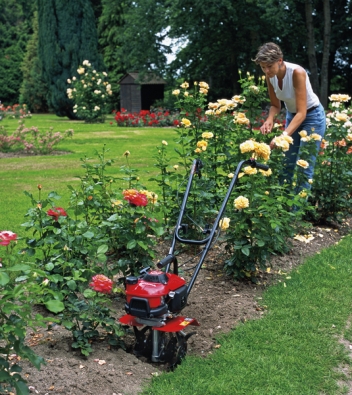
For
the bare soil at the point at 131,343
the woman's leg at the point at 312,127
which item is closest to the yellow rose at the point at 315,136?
the woman's leg at the point at 312,127

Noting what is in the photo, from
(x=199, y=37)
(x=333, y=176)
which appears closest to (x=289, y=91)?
(x=333, y=176)

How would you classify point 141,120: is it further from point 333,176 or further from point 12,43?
point 12,43

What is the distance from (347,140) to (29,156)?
744 cm

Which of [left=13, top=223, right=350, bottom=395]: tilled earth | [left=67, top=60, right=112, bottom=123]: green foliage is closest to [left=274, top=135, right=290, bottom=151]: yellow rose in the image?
[left=13, top=223, right=350, bottom=395]: tilled earth

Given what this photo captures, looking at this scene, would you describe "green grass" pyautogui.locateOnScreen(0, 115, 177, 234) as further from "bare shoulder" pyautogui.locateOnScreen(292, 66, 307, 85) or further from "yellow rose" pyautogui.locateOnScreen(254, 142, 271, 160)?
"bare shoulder" pyautogui.locateOnScreen(292, 66, 307, 85)

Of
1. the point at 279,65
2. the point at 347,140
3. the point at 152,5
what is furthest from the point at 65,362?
the point at 152,5

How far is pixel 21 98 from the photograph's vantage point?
37.9 meters

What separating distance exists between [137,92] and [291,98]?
85.0ft

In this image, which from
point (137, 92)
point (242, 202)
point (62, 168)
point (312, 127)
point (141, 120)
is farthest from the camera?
point (137, 92)

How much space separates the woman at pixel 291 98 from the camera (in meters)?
4.88

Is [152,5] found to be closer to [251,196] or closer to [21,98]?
[21,98]

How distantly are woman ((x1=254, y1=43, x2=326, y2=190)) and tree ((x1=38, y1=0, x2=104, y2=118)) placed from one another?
2178cm

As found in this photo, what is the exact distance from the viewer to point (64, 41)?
2655 cm

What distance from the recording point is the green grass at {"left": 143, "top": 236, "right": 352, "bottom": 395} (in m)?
2.87
